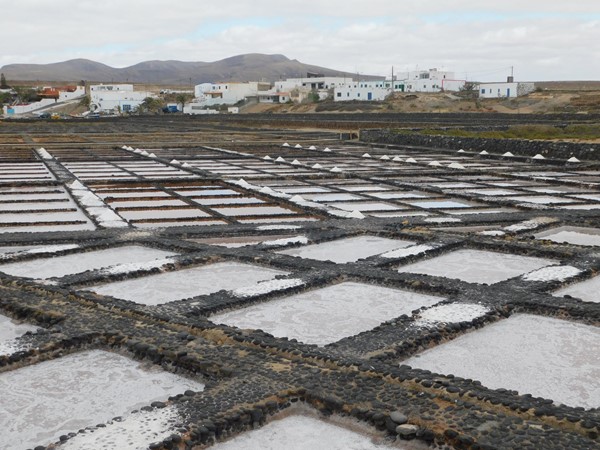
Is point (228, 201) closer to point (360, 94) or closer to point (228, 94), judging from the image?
point (360, 94)

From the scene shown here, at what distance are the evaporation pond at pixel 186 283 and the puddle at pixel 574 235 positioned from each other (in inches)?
124

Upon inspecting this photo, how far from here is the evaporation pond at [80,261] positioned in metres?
5.16

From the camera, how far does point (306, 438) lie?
2.56 metres

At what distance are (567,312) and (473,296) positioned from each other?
1.91 ft

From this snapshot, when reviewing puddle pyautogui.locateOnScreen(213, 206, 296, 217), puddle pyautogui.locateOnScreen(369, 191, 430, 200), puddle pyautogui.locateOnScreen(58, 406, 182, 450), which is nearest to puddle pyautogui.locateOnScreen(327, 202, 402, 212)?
puddle pyautogui.locateOnScreen(369, 191, 430, 200)

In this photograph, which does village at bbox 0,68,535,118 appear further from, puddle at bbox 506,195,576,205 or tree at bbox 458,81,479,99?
puddle at bbox 506,195,576,205

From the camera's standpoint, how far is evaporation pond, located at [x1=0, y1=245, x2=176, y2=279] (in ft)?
16.9

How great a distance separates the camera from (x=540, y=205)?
28.7 feet

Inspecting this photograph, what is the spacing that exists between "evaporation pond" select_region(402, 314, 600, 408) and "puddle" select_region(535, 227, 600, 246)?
9.33 ft

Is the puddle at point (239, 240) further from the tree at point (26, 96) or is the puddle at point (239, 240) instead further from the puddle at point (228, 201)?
the tree at point (26, 96)

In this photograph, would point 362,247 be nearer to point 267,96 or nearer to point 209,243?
point 209,243

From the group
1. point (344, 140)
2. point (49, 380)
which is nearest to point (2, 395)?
point (49, 380)

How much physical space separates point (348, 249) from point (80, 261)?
2387 mm

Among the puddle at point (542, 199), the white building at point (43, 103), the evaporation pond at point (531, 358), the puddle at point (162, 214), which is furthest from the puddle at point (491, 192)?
the white building at point (43, 103)
